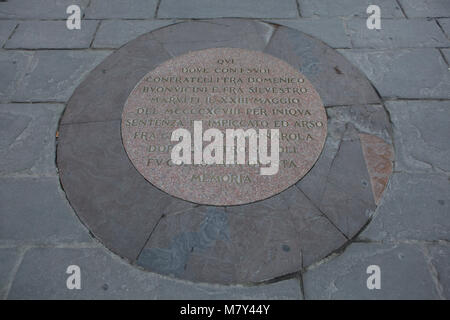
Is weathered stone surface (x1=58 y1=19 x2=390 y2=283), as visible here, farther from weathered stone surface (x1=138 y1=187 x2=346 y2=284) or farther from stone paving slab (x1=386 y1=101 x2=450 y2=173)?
stone paving slab (x1=386 y1=101 x2=450 y2=173)

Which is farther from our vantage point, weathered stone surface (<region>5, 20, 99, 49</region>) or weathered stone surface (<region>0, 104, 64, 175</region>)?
weathered stone surface (<region>5, 20, 99, 49</region>)

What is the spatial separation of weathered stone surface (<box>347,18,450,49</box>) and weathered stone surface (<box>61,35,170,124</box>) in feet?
6.62

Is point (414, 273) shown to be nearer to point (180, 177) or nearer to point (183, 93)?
point (180, 177)

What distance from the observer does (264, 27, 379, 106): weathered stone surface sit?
323 centimetres

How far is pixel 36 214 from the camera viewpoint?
258 centimetres

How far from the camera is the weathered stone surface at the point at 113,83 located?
10.2 ft

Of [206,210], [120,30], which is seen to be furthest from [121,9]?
[206,210]

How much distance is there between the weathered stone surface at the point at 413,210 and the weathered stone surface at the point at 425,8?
2244mm

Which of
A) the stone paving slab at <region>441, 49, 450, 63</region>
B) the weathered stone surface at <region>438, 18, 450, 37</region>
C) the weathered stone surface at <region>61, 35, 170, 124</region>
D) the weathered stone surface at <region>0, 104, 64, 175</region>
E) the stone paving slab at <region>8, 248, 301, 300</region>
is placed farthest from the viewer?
the weathered stone surface at <region>438, 18, 450, 37</region>

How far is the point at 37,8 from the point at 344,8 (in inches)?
138

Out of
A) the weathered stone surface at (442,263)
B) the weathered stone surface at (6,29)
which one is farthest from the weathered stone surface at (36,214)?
the weathered stone surface at (442,263)

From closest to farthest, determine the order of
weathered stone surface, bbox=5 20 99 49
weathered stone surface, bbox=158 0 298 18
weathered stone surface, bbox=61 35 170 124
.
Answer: weathered stone surface, bbox=61 35 170 124
weathered stone surface, bbox=5 20 99 49
weathered stone surface, bbox=158 0 298 18

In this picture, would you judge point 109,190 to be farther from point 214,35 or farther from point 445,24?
point 445,24

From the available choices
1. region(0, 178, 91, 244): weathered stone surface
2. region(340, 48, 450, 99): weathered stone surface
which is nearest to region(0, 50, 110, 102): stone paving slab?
region(0, 178, 91, 244): weathered stone surface
